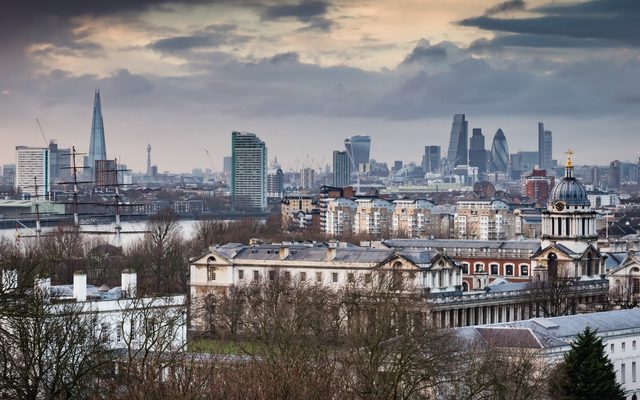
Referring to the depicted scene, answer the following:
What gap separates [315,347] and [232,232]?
306 ft

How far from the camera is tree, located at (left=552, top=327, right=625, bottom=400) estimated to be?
58.4 metres

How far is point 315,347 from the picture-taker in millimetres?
56719

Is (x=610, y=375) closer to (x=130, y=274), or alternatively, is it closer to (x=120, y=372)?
(x=120, y=372)

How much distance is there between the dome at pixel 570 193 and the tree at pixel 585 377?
45.9 metres

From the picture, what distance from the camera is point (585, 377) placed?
58.9 metres

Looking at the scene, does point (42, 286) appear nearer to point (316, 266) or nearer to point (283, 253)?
point (316, 266)

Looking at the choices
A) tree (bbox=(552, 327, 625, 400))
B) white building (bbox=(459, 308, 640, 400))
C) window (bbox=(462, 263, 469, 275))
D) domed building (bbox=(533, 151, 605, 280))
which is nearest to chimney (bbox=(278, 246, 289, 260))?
domed building (bbox=(533, 151, 605, 280))

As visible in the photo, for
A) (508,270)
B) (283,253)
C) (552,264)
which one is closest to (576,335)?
(283,253)

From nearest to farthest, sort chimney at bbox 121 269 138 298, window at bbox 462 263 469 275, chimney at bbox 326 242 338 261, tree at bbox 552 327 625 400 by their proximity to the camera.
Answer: tree at bbox 552 327 625 400 → chimney at bbox 121 269 138 298 → chimney at bbox 326 242 338 261 → window at bbox 462 263 469 275

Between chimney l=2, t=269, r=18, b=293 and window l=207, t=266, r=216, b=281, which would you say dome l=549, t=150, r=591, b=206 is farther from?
chimney l=2, t=269, r=18, b=293

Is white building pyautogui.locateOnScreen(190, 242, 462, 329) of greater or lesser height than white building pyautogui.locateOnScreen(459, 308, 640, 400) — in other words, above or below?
above

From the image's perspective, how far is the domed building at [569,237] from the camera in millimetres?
103188

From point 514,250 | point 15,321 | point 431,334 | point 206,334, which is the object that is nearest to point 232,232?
point 514,250

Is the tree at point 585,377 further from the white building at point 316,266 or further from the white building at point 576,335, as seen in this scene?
the white building at point 316,266
